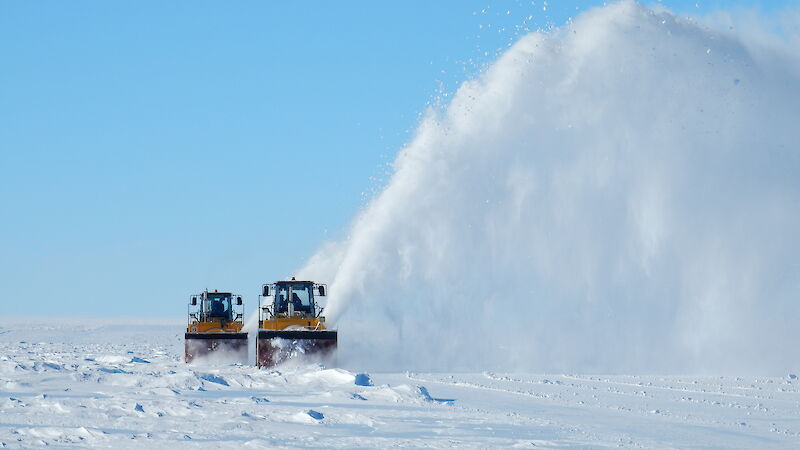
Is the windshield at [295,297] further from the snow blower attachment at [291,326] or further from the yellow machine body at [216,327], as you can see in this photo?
the yellow machine body at [216,327]

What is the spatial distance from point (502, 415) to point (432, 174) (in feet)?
53.1

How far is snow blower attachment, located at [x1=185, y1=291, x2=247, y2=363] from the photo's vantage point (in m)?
36.8

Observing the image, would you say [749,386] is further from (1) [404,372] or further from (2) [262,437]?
(2) [262,437]

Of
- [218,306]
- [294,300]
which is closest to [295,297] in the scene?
[294,300]

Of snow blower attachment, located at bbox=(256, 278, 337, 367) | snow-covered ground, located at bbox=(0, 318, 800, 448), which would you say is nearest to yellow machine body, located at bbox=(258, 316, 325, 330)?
snow blower attachment, located at bbox=(256, 278, 337, 367)

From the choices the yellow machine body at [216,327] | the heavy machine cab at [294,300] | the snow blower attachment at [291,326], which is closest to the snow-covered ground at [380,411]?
the snow blower attachment at [291,326]

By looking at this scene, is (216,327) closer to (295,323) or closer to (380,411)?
(295,323)

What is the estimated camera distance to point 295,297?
3247 centimetres

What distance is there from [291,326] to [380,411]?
1250 centimetres

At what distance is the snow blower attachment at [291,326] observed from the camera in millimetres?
29906

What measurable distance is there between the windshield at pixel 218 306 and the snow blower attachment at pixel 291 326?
16.2 ft

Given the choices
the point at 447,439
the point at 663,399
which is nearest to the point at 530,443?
the point at 447,439

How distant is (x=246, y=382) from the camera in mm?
25781

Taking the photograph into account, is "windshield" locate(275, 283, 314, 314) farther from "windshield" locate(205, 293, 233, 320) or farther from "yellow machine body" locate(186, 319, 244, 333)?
"windshield" locate(205, 293, 233, 320)
